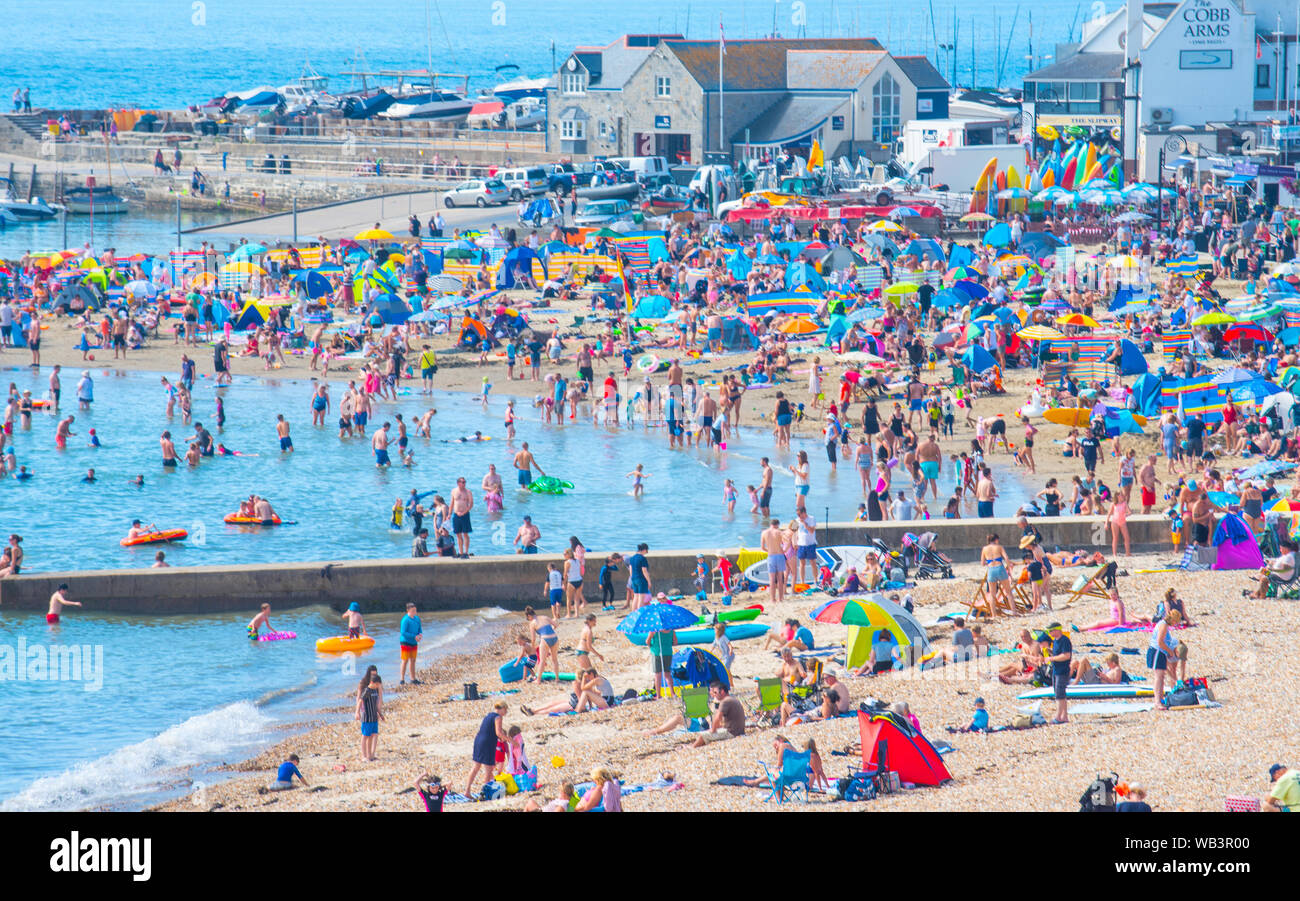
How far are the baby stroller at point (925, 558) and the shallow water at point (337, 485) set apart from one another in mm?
3056

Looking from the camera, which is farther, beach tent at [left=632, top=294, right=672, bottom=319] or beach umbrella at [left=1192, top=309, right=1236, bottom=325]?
beach tent at [left=632, top=294, right=672, bottom=319]

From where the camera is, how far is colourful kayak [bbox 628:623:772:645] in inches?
651

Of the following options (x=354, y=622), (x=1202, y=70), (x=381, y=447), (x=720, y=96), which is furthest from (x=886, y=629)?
(x=1202, y=70)

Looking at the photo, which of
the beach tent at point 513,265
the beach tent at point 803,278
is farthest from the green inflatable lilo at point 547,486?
the beach tent at point 513,265

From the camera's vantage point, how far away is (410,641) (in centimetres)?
1767

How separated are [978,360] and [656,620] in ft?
49.0

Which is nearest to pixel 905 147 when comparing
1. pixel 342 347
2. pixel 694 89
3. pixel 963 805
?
pixel 694 89

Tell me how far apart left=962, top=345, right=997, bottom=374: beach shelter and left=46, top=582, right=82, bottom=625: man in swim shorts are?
1698 cm

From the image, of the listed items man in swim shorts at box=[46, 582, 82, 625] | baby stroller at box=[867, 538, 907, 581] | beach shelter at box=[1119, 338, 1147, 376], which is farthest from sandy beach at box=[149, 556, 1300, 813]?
beach shelter at box=[1119, 338, 1147, 376]

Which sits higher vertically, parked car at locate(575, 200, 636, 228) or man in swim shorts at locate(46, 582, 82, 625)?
parked car at locate(575, 200, 636, 228)

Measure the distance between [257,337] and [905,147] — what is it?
28757 millimetres

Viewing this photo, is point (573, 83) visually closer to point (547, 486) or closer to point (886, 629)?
point (547, 486)

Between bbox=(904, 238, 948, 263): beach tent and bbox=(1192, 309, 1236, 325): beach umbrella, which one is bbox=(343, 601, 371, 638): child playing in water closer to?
bbox=(1192, 309, 1236, 325): beach umbrella

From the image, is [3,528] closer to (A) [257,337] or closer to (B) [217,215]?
(A) [257,337]
